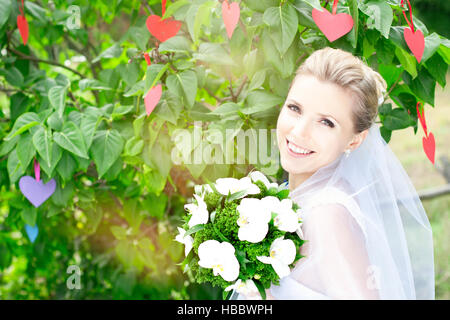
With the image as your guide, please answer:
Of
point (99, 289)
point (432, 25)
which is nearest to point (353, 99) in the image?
point (99, 289)

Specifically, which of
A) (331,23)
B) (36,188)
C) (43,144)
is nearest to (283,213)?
(331,23)

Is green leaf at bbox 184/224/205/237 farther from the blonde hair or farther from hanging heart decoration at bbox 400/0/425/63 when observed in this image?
hanging heart decoration at bbox 400/0/425/63

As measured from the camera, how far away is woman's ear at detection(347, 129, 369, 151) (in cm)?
130

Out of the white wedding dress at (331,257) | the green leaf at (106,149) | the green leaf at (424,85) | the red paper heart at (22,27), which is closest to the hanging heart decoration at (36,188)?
the green leaf at (106,149)

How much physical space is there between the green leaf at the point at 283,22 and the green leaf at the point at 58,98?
2.57 ft

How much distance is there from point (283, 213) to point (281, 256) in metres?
0.10

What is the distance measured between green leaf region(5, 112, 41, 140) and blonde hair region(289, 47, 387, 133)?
91cm

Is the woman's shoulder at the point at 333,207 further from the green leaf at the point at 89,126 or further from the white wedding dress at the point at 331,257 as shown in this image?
the green leaf at the point at 89,126

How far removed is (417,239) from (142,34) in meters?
1.20

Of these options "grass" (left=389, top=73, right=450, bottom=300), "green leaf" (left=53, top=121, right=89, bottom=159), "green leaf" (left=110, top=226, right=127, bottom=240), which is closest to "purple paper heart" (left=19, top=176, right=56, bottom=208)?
"green leaf" (left=53, top=121, right=89, bottom=159)

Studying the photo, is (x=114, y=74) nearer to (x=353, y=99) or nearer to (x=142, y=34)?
(x=142, y=34)

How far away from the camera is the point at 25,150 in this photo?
4.96 feet

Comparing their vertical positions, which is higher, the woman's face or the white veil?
the woman's face

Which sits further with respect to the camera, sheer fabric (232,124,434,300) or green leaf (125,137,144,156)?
green leaf (125,137,144,156)
